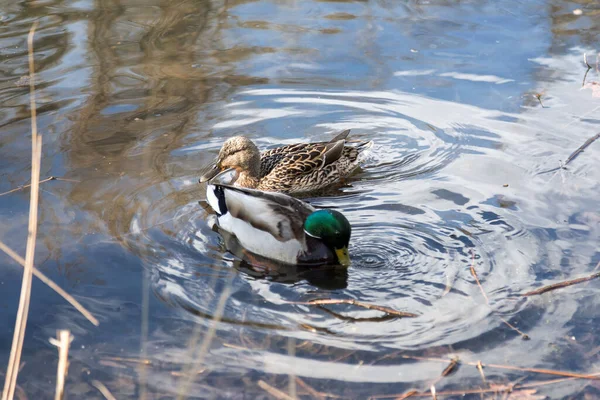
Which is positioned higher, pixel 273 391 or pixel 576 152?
pixel 273 391

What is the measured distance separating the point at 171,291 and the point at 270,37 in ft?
17.7

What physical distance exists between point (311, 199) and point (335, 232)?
5.00ft

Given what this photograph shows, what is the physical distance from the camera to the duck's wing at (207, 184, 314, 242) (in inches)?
238

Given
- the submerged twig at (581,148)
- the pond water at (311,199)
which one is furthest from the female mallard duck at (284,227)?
the submerged twig at (581,148)

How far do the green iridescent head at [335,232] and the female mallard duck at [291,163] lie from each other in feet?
4.57

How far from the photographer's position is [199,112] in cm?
823

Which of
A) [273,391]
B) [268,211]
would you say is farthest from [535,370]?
[268,211]

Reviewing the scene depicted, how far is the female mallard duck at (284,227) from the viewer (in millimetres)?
5801

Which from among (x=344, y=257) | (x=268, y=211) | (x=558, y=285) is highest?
(x=558, y=285)

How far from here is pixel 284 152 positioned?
7383 millimetres

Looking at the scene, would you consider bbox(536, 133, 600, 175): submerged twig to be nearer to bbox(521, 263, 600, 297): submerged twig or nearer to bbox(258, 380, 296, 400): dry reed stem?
bbox(521, 263, 600, 297): submerged twig

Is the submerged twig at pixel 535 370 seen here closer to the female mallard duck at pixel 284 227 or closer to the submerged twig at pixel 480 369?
the submerged twig at pixel 480 369

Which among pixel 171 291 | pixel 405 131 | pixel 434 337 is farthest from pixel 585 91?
pixel 171 291

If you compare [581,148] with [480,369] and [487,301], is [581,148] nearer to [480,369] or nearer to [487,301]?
[487,301]
